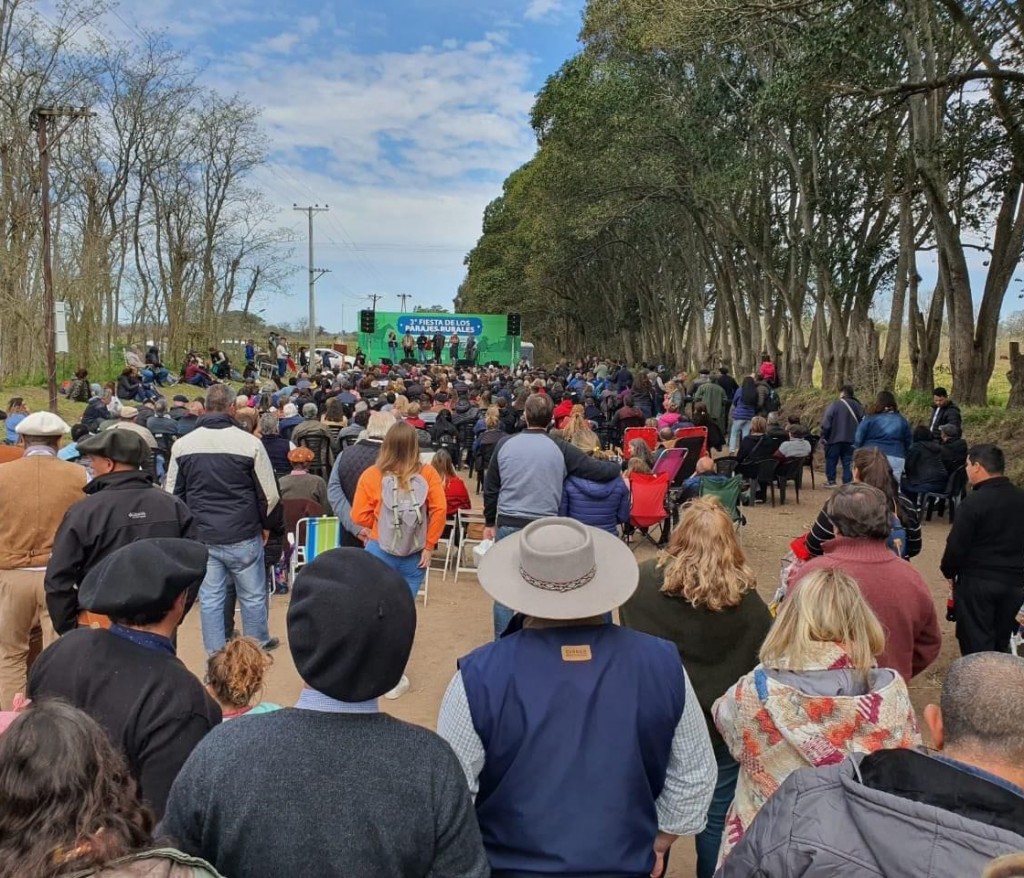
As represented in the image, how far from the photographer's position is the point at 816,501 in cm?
1239

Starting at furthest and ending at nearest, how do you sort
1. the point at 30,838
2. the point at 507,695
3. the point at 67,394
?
the point at 67,394 → the point at 507,695 → the point at 30,838

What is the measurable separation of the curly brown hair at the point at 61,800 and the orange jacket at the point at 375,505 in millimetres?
3649

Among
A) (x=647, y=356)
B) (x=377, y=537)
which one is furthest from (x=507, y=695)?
(x=647, y=356)

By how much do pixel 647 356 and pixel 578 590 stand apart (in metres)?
43.4

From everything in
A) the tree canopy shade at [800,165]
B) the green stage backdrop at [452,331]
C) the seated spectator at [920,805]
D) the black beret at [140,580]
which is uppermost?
the tree canopy shade at [800,165]

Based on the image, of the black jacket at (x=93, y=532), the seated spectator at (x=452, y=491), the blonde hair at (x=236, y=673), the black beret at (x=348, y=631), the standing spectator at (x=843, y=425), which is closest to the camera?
the black beret at (x=348, y=631)

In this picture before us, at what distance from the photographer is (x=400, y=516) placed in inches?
197

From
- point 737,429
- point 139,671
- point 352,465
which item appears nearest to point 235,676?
point 139,671

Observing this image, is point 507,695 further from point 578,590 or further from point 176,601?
point 176,601

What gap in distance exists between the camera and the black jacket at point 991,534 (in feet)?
14.7

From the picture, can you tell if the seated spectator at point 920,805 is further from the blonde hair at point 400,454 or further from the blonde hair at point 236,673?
the blonde hair at point 400,454

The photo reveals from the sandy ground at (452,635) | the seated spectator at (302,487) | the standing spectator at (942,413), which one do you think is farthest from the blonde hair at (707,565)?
the standing spectator at (942,413)

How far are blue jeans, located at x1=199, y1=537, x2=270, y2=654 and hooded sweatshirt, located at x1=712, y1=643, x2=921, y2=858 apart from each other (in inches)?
140

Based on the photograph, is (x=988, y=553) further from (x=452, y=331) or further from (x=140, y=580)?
(x=452, y=331)
